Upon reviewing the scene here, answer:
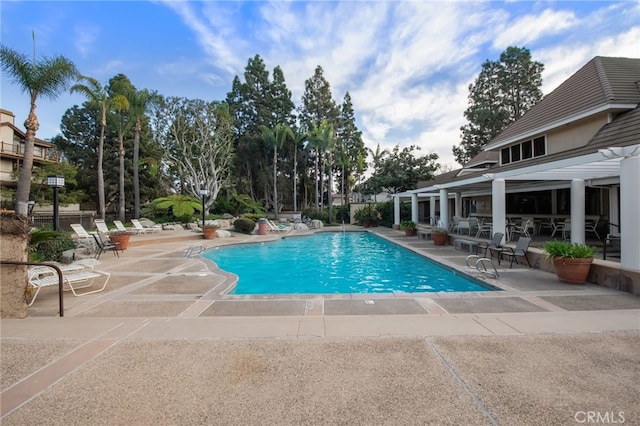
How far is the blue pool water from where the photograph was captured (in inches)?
324

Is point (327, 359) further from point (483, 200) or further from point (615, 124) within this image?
point (483, 200)

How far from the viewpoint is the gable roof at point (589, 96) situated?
10.1m

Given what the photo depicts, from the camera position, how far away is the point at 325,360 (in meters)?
3.29

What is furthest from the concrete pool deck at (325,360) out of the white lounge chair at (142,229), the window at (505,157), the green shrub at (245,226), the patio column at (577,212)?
the green shrub at (245,226)

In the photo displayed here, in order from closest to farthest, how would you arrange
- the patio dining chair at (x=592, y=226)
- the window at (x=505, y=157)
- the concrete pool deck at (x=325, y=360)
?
the concrete pool deck at (x=325, y=360)
the patio dining chair at (x=592, y=226)
the window at (x=505, y=157)

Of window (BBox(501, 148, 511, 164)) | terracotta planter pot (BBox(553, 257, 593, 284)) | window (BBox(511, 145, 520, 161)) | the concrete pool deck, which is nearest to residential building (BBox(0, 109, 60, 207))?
the concrete pool deck

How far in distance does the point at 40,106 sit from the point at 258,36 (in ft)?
31.3

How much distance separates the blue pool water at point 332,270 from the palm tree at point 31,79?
24.0ft

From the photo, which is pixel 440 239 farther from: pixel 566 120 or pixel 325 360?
pixel 325 360

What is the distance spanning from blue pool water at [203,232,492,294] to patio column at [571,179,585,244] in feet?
13.6

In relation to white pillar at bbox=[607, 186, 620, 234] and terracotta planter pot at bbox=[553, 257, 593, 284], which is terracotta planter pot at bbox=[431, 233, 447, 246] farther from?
terracotta planter pot at bbox=[553, 257, 593, 284]

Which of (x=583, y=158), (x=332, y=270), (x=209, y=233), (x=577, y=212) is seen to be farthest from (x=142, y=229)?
(x=577, y=212)

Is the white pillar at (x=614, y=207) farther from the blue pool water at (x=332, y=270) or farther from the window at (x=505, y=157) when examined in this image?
the blue pool water at (x=332, y=270)

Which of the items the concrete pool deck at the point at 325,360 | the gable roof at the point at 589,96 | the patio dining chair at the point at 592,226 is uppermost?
the gable roof at the point at 589,96
